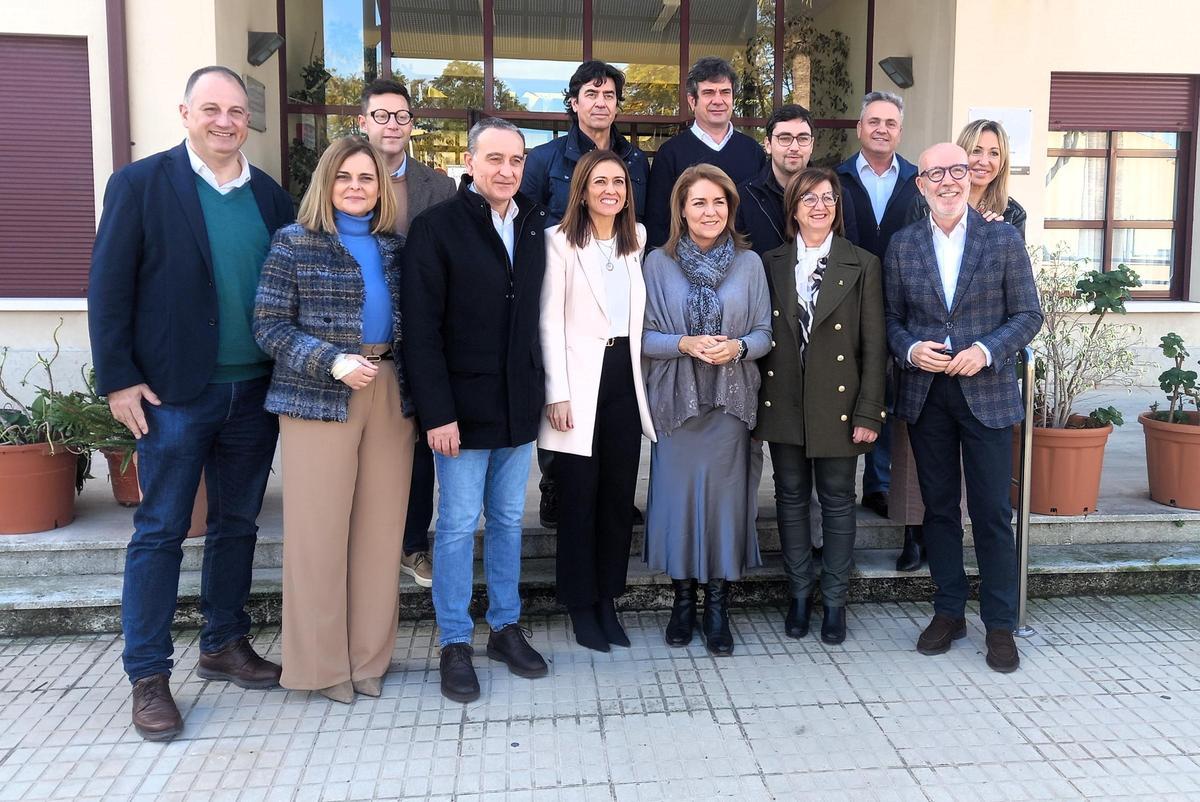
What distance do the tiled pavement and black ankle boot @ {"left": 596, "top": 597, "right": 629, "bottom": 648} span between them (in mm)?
64

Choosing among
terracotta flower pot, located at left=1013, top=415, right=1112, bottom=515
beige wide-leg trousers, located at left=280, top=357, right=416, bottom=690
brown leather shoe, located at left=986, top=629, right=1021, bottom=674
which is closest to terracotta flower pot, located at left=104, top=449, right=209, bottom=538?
beige wide-leg trousers, located at left=280, top=357, right=416, bottom=690

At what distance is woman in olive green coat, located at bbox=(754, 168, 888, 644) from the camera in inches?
141

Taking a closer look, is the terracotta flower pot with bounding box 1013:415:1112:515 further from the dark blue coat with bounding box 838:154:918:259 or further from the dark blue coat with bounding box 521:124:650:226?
the dark blue coat with bounding box 521:124:650:226

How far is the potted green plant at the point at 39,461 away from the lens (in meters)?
4.10

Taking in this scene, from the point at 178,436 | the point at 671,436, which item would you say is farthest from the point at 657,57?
the point at 178,436


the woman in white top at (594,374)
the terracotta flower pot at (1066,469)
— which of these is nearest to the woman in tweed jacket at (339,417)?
the woman in white top at (594,374)

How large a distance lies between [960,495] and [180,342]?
9.66 ft

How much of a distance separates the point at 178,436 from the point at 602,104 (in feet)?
7.04

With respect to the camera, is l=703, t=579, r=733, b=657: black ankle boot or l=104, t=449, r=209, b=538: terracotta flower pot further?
l=104, t=449, r=209, b=538: terracotta flower pot

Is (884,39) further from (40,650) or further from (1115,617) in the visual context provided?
(40,650)

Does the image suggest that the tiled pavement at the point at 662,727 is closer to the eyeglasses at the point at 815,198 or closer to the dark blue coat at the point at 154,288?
the dark blue coat at the point at 154,288

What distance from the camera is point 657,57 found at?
27.7 feet

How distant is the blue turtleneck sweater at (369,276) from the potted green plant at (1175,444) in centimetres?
382

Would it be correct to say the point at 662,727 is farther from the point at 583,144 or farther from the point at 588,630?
the point at 583,144
